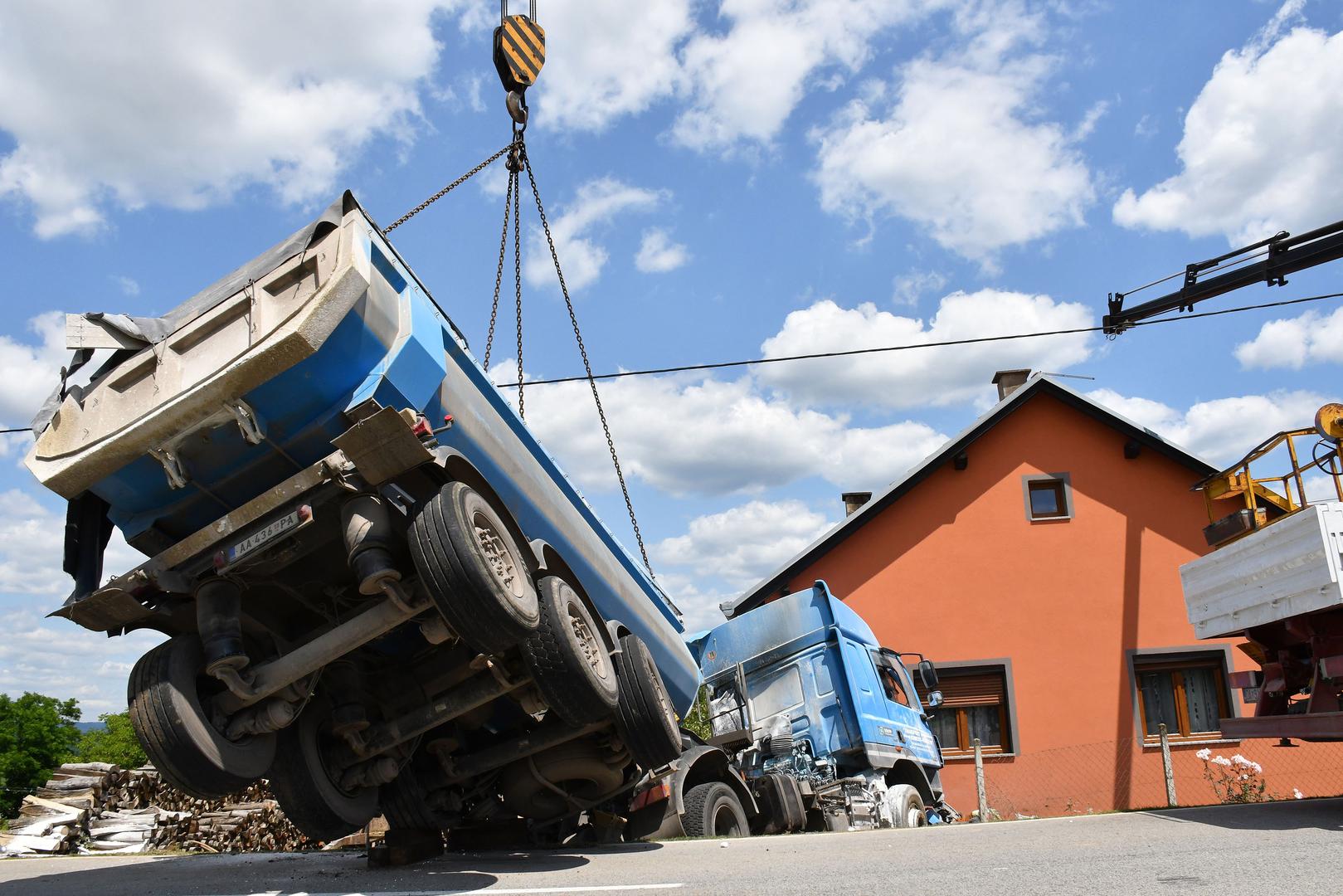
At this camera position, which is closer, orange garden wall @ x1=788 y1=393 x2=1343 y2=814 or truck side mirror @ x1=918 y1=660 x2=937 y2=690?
truck side mirror @ x1=918 y1=660 x2=937 y2=690

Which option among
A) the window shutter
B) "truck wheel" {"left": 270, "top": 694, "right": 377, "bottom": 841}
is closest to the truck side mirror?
the window shutter

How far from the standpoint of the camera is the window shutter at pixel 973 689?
53.5ft

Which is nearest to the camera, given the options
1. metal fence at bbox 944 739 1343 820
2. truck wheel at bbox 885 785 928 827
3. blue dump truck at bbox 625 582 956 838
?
blue dump truck at bbox 625 582 956 838

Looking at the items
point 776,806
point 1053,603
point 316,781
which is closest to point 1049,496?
point 1053,603

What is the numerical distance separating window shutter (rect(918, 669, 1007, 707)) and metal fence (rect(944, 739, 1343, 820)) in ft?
3.12

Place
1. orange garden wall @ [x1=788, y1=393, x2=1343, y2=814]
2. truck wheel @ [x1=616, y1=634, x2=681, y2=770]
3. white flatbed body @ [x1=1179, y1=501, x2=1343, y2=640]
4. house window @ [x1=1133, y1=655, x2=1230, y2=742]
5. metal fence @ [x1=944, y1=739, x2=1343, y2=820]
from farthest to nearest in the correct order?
house window @ [x1=1133, y1=655, x2=1230, y2=742]
orange garden wall @ [x1=788, y1=393, x2=1343, y2=814]
metal fence @ [x1=944, y1=739, x2=1343, y2=820]
white flatbed body @ [x1=1179, y1=501, x2=1343, y2=640]
truck wheel @ [x1=616, y1=634, x2=681, y2=770]

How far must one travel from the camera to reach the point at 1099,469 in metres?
17.4

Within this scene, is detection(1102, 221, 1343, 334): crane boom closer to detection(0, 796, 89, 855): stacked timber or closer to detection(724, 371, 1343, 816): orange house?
detection(724, 371, 1343, 816): orange house

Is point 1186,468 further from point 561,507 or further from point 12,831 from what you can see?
point 12,831

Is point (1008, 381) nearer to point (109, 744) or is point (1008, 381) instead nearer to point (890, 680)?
point (890, 680)

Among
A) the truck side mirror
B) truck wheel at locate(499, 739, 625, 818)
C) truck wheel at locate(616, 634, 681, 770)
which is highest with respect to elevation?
the truck side mirror

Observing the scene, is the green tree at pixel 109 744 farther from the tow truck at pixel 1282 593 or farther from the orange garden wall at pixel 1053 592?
the tow truck at pixel 1282 593

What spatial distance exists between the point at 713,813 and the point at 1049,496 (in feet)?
36.6

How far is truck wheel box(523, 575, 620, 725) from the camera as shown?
577 centimetres
